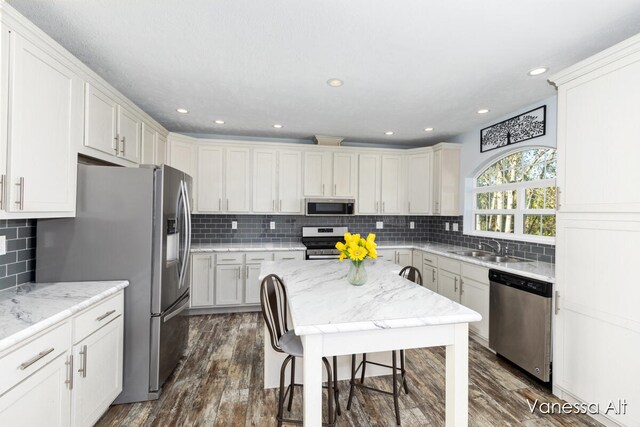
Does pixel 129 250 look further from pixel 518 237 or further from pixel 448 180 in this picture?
pixel 448 180

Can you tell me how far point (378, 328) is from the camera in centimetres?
140

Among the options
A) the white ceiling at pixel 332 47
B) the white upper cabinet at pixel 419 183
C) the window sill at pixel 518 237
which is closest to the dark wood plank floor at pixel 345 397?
the window sill at pixel 518 237

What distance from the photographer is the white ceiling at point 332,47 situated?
166cm

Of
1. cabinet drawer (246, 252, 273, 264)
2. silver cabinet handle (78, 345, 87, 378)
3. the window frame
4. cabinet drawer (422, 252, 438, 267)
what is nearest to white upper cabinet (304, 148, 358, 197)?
cabinet drawer (246, 252, 273, 264)

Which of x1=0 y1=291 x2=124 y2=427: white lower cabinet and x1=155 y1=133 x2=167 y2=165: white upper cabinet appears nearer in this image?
x1=0 y1=291 x2=124 y2=427: white lower cabinet

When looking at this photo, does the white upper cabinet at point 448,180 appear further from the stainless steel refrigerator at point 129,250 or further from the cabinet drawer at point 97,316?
the cabinet drawer at point 97,316

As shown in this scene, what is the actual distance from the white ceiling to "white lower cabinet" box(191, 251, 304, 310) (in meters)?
1.91

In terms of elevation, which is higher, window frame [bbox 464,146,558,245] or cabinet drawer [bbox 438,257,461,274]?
window frame [bbox 464,146,558,245]

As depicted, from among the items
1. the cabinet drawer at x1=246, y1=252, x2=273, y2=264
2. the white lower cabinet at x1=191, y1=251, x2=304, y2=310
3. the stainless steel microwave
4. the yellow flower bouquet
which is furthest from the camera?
the stainless steel microwave

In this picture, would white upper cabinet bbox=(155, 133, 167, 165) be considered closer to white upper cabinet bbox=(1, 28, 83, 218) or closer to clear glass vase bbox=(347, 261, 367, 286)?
white upper cabinet bbox=(1, 28, 83, 218)

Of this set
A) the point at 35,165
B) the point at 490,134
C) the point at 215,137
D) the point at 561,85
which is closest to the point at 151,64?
the point at 35,165

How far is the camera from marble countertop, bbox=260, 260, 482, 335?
1.40m

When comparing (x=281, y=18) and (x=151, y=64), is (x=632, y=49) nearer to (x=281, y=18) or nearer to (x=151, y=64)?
(x=281, y=18)

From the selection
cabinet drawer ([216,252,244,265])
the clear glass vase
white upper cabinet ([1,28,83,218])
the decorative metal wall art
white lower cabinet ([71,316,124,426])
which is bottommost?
white lower cabinet ([71,316,124,426])
